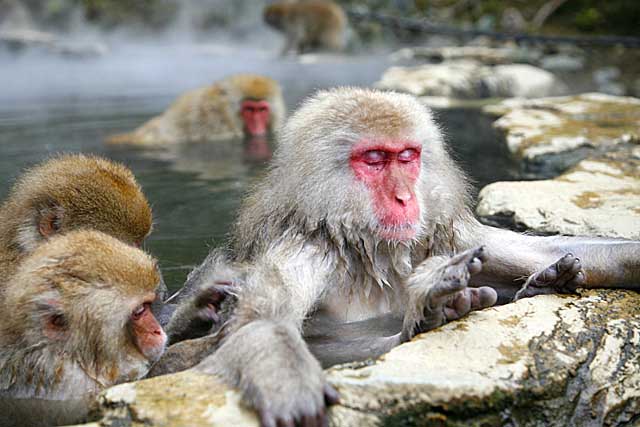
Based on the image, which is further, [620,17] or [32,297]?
[620,17]

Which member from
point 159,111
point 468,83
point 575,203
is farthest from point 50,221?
point 468,83

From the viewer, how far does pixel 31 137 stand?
882cm

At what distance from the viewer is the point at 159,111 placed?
37.8 ft

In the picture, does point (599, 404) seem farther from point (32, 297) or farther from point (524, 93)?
point (524, 93)

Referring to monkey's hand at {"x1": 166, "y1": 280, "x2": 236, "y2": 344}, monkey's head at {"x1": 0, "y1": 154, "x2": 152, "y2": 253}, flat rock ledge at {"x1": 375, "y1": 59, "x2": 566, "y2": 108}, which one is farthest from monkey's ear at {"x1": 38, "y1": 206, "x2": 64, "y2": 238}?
flat rock ledge at {"x1": 375, "y1": 59, "x2": 566, "y2": 108}

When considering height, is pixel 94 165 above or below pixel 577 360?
above

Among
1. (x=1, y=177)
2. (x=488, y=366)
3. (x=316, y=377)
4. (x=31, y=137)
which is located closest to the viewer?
(x=316, y=377)

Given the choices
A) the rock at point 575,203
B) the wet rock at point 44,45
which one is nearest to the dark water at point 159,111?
the wet rock at point 44,45

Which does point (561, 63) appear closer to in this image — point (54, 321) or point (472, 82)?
point (472, 82)

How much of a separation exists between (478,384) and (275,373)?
24.2 inches

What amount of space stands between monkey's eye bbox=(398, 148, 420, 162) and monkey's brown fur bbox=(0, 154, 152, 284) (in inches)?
46.7

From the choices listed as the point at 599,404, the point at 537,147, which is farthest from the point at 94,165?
the point at 537,147

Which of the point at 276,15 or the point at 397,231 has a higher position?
the point at 276,15

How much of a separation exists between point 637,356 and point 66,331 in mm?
2011
